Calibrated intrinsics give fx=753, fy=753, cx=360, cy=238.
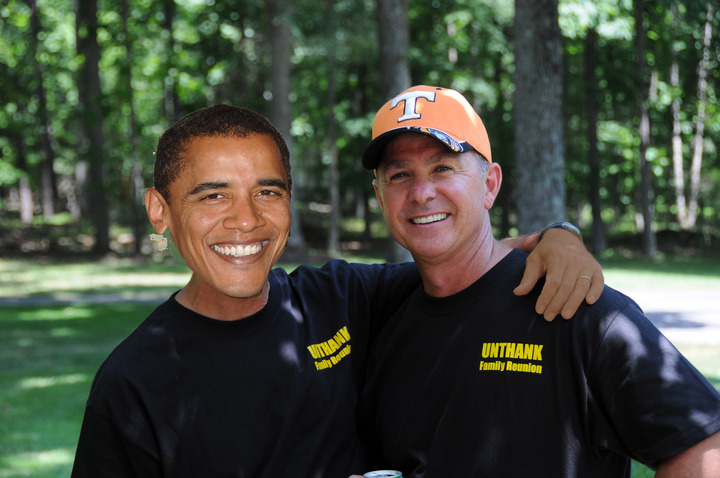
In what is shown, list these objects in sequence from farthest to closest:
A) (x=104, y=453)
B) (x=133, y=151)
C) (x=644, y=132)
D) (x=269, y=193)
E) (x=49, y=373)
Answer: (x=133, y=151) < (x=644, y=132) < (x=49, y=373) < (x=269, y=193) < (x=104, y=453)

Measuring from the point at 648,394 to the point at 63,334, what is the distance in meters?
11.4

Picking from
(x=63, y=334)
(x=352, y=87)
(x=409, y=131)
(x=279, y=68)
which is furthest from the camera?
(x=352, y=87)

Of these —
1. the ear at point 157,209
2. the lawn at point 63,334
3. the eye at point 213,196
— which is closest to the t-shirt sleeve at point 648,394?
the eye at point 213,196

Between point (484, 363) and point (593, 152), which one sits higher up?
point (593, 152)

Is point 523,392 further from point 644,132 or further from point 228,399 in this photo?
point 644,132

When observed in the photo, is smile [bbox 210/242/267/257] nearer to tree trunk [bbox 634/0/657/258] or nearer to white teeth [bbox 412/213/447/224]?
white teeth [bbox 412/213/447/224]

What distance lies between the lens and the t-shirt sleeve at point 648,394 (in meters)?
2.18

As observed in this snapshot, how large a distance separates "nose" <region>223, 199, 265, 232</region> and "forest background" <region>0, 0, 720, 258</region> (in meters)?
14.4

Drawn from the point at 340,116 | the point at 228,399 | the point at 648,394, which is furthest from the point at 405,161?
the point at 340,116

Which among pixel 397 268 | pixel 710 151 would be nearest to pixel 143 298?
pixel 397 268

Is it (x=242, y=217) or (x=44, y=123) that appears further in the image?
(x=44, y=123)

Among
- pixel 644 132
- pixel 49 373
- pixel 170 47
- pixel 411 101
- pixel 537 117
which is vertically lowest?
pixel 49 373

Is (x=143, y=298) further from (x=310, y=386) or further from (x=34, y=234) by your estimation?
(x=34, y=234)

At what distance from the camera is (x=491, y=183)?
3.14 m
